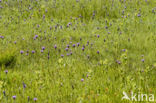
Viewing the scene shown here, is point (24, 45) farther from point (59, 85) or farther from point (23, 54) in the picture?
point (59, 85)

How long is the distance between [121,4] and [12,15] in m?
4.03

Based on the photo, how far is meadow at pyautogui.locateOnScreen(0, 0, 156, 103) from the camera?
3639 mm

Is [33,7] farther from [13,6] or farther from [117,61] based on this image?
[117,61]

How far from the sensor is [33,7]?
29.3ft

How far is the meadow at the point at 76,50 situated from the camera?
364cm

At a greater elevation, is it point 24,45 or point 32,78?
point 24,45

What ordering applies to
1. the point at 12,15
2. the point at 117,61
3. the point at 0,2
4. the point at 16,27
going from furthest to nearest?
the point at 0,2 < the point at 12,15 < the point at 16,27 < the point at 117,61

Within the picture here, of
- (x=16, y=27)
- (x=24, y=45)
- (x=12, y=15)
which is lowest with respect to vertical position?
(x=24, y=45)

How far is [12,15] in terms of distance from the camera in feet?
27.0

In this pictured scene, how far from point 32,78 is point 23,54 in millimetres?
1326

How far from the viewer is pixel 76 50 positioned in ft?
17.8

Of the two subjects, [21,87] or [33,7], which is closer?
[21,87]

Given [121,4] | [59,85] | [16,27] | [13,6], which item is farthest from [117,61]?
[13,6]

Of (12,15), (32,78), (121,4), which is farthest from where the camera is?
(121,4)
